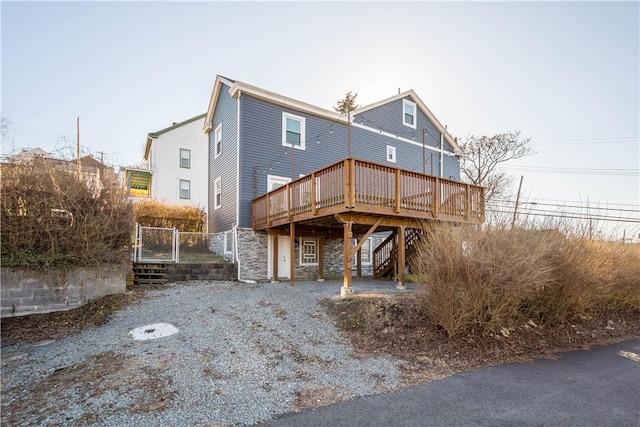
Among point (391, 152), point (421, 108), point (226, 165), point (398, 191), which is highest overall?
point (421, 108)

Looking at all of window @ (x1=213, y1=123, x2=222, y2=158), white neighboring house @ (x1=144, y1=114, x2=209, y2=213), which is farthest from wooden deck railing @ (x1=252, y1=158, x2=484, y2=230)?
white neighboring house @ (x1=144, y1=114, x2=209, y2=213)

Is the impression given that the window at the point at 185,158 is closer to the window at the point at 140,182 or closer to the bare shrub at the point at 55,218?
the window at the point at 140,182

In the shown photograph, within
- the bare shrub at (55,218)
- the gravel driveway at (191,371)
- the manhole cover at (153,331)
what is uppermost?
the bare shrub at (55,218)

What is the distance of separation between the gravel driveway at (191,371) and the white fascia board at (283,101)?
8.75 meters

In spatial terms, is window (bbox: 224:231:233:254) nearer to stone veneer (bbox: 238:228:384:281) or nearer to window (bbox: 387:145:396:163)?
stone veneer (bbox: 238:228:384:281)

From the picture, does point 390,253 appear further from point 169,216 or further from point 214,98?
point 214,98

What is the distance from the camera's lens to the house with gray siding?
39.6ft

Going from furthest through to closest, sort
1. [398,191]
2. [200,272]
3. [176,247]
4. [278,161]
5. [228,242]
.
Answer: [278,161] → [228,242] → [176,247] → [200,272] → [398,191]

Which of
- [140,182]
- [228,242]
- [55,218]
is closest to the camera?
[55,218]

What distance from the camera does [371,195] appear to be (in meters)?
8.22

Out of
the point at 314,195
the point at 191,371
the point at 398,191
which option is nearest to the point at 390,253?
the point at 398,191

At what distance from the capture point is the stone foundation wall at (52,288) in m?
6.88

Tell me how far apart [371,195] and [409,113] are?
11.1 meters

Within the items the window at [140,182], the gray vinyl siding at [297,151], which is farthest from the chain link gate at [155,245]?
the window at [140,182]
